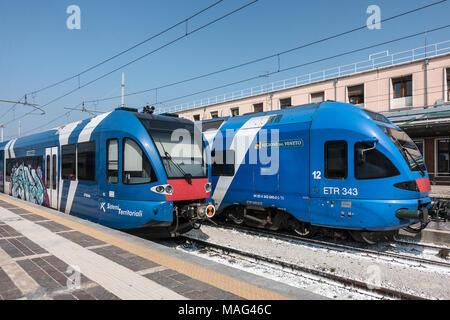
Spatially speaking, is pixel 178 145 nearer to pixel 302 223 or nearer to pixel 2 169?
pixel 302 223

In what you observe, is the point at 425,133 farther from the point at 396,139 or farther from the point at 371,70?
the point at 396,139

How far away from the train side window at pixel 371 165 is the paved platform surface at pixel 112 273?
3767mm

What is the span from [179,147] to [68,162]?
4.09 meters

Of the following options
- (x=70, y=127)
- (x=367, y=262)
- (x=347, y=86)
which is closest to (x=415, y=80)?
(x=347, y=86)

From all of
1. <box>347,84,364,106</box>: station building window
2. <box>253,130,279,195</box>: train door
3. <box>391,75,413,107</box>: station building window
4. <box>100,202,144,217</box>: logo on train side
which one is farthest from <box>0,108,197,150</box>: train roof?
<box>347,84,364,106</box>: station building window

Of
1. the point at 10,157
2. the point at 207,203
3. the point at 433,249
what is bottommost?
the point at 433,249

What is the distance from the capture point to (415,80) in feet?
64.3

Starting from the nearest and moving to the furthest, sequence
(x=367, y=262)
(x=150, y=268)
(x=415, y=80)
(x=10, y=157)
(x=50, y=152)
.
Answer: (x=150, y=268) < (x=367, y=262) < (x=50, y=152) < (x=10, y=157) < (x=415, y=80)

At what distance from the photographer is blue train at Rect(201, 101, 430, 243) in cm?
663

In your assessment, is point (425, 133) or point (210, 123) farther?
point (425, 133)

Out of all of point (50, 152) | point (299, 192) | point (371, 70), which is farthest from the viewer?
point (371, 70)

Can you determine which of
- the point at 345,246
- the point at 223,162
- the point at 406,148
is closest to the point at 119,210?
the point at 223,162

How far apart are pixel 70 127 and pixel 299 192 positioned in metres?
7.03

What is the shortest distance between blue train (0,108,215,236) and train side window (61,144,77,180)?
28 mm
